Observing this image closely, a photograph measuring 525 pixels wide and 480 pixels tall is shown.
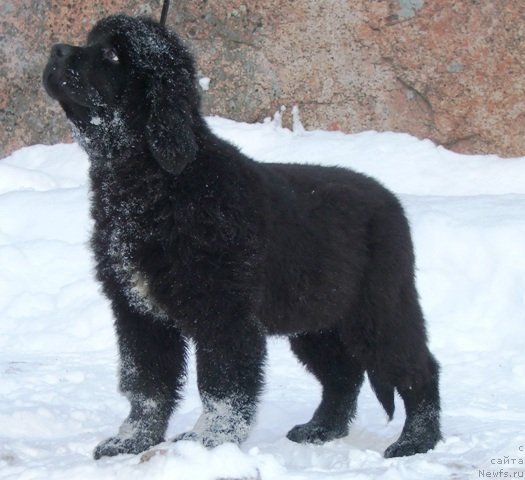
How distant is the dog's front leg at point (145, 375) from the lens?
4.09 m

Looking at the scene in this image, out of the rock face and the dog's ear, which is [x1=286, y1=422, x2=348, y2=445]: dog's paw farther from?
the rock face

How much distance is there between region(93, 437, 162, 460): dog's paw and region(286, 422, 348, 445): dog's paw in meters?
0.91

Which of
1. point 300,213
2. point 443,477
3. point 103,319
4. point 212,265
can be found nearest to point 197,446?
point 212,265

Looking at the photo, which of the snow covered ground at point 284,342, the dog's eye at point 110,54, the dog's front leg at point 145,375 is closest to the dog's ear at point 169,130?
the dog's eye at point 110,54

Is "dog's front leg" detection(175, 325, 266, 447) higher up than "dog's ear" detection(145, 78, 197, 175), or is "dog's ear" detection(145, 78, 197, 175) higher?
"dog's ear" detection(145, 78, 197, 175)

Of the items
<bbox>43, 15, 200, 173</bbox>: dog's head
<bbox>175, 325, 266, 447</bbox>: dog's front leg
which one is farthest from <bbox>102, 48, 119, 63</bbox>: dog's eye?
<bbox>175, 325, 266, 447</bbox>: dog's front leg

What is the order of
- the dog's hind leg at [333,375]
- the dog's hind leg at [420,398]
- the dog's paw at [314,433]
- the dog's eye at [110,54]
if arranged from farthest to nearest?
1. the dog's hind leg at [333,375]
2. the dog's paw at [314,433]
3. the dog's hind leg at [420,398]
4. the dog's eye at [110,54]

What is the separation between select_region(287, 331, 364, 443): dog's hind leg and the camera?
4969 millimetres

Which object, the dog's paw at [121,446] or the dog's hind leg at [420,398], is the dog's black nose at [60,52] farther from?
the dog's hind leg at [420,398]

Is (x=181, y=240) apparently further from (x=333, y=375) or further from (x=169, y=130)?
(x=333, y=375)

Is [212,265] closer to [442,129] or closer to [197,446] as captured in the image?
[197,446]

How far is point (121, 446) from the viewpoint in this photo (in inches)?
161


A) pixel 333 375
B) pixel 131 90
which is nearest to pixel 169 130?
pixel 131 90

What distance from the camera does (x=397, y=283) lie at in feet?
15.4
